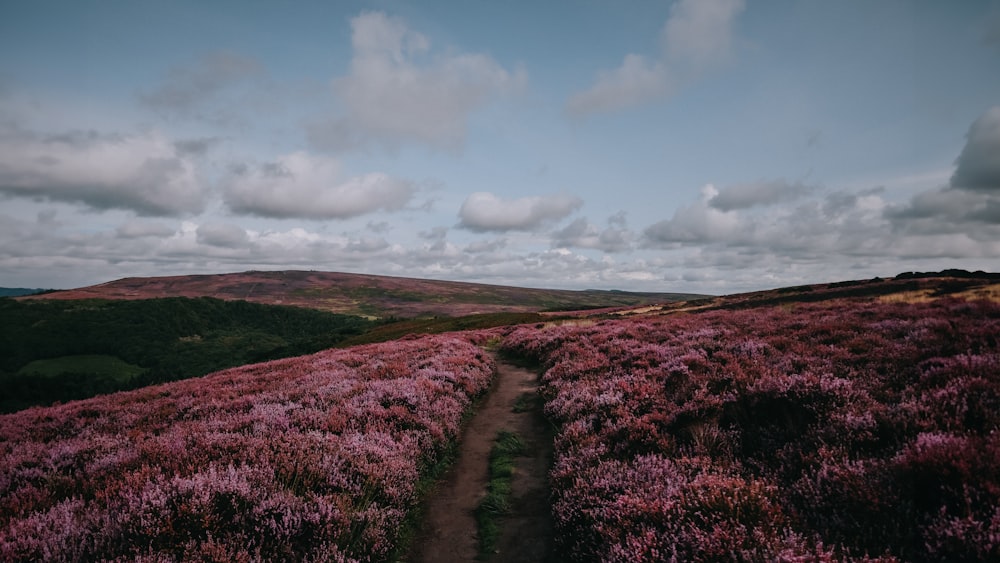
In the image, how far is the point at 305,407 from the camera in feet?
34.2

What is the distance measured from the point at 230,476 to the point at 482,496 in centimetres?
419

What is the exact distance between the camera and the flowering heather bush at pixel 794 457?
3.90 meters

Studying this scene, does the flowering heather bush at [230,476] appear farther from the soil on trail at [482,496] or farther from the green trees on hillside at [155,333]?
the green trees on hillside at [155,333]

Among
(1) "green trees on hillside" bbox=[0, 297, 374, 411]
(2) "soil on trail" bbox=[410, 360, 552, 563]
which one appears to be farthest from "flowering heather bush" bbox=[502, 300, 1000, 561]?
(1) "green trees on hillside" bbox=[0, 297, 374, 411]

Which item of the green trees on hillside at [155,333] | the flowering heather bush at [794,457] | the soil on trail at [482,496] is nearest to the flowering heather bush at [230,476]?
the soil on trail at [482,496]

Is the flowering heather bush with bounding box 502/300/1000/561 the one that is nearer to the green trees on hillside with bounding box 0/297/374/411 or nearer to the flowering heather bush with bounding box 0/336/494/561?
the flowering heather bush with bounding box 0/336/494/561

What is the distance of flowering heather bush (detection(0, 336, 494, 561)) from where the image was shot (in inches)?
184

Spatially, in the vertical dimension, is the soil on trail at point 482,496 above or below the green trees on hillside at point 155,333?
above

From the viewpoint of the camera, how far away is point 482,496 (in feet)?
25.0

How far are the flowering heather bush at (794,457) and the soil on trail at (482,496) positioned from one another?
1.83 ft

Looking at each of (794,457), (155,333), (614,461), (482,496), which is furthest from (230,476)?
(155,333)

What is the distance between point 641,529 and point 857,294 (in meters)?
48.8

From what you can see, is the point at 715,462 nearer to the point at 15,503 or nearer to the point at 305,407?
the point at 305,407

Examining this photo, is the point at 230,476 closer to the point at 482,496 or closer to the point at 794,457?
the point at 482,496
